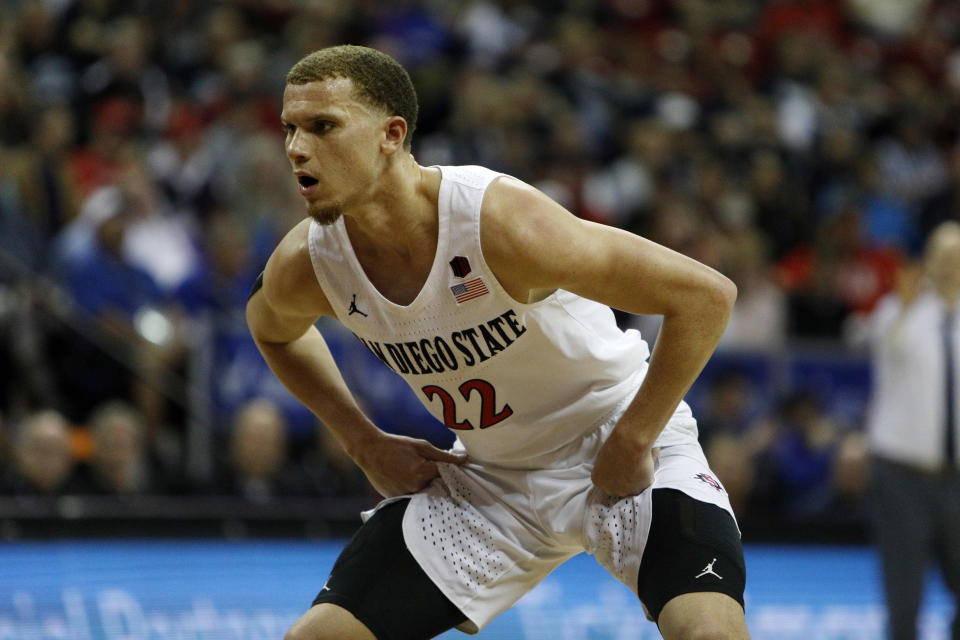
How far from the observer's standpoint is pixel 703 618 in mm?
3186

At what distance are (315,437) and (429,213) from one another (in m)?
5.52

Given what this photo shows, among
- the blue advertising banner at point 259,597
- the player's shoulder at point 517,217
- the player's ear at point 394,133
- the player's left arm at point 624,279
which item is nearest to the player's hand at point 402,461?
the player's left arm at point 624,279

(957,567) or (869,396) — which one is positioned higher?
(957,567)

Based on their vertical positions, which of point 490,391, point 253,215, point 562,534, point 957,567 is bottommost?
point 957,567

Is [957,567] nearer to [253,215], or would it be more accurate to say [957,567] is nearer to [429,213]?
[429,213]

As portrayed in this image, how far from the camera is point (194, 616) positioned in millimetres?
6402

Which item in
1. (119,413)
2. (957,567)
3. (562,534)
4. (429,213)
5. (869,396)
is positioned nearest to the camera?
(429,213)

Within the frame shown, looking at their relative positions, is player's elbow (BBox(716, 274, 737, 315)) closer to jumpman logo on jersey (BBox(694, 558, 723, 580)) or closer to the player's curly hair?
jumpman logo on jersey (BBox(694, 558, 723, 580))

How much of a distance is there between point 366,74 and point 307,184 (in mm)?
318

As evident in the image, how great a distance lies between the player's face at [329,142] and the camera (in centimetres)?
328

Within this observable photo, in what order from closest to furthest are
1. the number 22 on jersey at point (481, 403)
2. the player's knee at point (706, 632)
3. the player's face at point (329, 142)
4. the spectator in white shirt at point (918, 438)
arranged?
the player's knee at point (706, 632), the player's face at point (329, 142), the number 22 on jersey at point (481, 403), the spectator in white shirt at point (918, 438)

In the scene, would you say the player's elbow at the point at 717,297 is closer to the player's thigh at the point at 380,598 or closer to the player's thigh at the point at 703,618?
the player's thigh at the point at 703,618

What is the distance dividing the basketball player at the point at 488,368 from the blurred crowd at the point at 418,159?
4469mm

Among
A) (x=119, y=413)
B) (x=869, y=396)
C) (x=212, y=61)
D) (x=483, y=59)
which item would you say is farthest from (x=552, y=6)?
(x=119, y=413)
